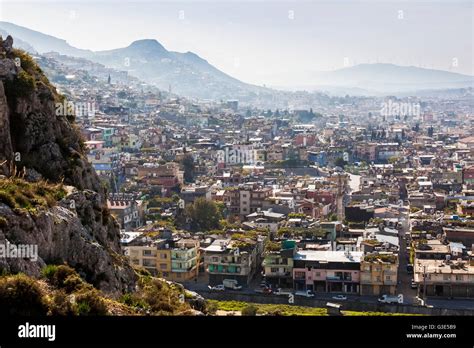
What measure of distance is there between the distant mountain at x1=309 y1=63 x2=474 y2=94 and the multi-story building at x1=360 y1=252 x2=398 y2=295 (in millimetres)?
119725

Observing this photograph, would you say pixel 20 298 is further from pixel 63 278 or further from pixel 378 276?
pixel 378 276

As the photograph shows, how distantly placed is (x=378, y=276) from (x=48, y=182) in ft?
31.4

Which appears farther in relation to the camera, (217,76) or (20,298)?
(217,76)

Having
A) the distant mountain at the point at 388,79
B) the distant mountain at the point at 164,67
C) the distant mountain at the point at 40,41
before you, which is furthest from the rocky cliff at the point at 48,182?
the distant mountain at the point at 40,41

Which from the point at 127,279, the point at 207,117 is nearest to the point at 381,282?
the point at 127,279

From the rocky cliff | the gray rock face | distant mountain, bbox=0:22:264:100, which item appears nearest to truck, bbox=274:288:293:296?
the rocky cliff

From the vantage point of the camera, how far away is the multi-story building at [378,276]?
14938mm

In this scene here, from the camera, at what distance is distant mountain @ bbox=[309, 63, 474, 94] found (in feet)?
465

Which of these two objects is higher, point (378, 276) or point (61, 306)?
point (61, 306)

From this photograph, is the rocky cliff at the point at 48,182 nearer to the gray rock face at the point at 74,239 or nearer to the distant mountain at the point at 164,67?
the gray rock face at the point at 74,239

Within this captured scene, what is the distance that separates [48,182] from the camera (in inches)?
285

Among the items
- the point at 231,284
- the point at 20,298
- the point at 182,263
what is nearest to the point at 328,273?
the point at 231,284

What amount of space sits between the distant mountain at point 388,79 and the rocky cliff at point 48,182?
128 meters

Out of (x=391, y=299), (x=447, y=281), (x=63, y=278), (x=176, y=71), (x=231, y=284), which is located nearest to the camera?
(x=63, y=278)
